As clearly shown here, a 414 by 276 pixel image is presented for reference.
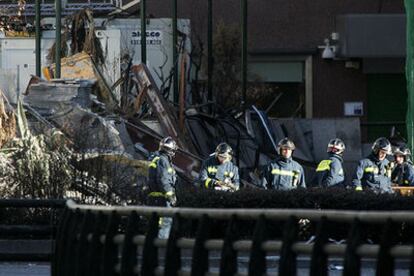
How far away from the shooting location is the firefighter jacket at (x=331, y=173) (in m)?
20.3

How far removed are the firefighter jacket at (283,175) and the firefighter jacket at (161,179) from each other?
5.84ft

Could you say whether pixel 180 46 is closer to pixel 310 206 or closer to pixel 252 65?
pixel 252 65

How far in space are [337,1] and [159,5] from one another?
5.27 metres

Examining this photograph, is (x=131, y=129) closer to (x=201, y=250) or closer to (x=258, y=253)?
(x=201, y=250)

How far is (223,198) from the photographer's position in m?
17.8

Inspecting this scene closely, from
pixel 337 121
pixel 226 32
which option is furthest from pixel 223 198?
pixel 226 32

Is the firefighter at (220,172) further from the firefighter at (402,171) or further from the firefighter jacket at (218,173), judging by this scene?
the firefighter at (402,171)

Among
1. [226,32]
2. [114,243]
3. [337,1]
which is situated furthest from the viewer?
[337,1]

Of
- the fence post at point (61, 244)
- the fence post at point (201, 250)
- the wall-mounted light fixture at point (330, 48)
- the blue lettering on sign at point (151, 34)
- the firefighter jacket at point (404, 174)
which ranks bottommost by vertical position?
the firefighter jacket at point (404, 174)

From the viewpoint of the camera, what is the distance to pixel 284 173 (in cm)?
2014

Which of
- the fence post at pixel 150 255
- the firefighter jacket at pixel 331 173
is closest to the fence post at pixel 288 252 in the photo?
the fence post at pixel 150 255

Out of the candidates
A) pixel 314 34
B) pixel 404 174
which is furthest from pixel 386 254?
pixel 314 34

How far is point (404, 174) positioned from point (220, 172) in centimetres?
348

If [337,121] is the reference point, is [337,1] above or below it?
above
